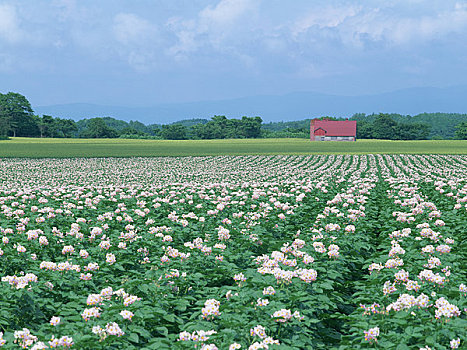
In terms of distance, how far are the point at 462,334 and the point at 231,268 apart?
347cm

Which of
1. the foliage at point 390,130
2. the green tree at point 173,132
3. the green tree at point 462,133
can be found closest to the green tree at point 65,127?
the green tree at point 173,132

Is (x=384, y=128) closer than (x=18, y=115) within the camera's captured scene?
No

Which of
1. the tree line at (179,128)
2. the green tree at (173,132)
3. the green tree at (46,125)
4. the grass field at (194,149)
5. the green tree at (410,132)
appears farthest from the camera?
the green tree at (173,132)

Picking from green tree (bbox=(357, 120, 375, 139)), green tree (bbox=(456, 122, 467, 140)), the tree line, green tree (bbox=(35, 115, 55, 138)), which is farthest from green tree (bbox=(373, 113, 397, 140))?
green tree (bbox=(35, 115, 55, 138))

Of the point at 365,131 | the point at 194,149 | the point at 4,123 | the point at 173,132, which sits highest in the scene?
the point at 4,123

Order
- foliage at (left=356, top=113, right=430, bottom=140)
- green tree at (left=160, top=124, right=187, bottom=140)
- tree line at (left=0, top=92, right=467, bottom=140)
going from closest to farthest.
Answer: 1. tree line at (left=0, top=92, right=467, bottom=140)
2. foliage at (left=356, top=113, right=430, bottom=140)
3. green tree at (left=160, top=124, right=187, bottom=140)

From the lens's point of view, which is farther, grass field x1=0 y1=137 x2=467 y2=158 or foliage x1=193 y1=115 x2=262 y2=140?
foliage x1=193 y1=115 x2=262 y2=140

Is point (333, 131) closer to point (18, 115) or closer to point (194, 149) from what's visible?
point (194, 149)

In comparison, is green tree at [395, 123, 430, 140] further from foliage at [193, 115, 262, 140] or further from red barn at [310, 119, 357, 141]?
foliage at [193, 115, 262, 140]

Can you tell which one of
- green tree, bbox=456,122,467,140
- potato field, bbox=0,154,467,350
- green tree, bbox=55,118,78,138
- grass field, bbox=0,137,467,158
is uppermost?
green tree, bbox=55,118,78,138

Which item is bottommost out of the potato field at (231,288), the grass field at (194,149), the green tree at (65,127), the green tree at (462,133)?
the potato field at (231,288)

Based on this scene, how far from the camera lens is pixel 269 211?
37.7ft

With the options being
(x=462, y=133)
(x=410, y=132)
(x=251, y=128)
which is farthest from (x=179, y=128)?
(x=462, y=133)

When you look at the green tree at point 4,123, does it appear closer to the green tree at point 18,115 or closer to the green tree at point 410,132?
the green tree at point 18,115
